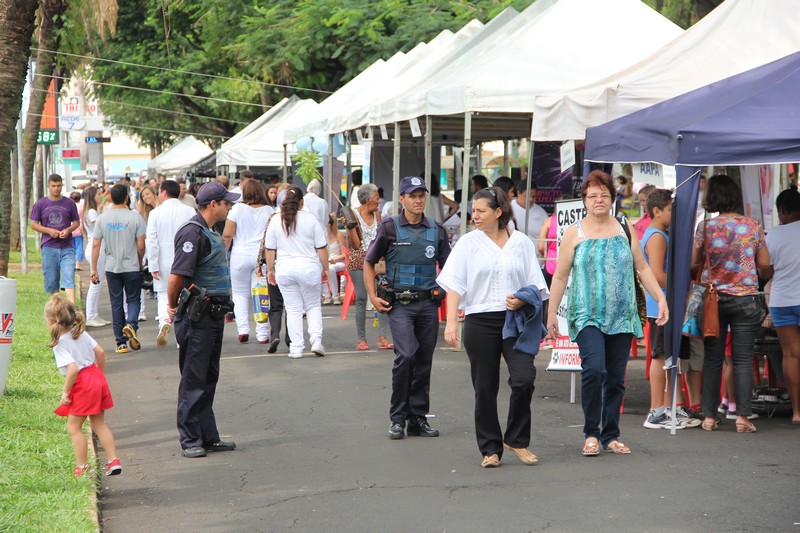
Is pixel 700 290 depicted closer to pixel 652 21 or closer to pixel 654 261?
pixel 654 261

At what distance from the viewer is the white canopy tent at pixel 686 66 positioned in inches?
396

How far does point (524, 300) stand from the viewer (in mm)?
7094

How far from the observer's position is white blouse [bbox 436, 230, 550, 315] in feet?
23.7

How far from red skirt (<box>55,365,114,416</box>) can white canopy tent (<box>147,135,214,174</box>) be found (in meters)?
40.3

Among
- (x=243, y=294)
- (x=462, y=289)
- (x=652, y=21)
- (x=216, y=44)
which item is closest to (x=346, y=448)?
(x=462, y=289)

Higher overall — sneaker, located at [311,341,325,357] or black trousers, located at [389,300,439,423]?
black trousers, located at [389,300,439,423]

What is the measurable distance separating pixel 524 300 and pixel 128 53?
3092 centimetres

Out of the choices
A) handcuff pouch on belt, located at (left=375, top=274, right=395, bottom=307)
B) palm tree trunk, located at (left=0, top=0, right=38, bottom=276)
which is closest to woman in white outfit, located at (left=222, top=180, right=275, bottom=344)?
palm tree trunk, located at (left=0, top=0, right=38, bottom=276)

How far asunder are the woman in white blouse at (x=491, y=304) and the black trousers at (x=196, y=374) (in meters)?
1.74

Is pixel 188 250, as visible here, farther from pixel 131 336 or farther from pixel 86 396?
pixel 131 336

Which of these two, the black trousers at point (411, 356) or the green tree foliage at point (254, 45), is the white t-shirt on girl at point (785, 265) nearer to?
the black trousers at point (411, 356)

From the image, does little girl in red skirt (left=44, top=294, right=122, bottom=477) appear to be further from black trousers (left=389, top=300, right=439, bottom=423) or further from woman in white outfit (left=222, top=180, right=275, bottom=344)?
woman in white outfit (left=222, top=180, right=275, bottom=344)

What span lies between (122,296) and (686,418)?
7231 millimetres

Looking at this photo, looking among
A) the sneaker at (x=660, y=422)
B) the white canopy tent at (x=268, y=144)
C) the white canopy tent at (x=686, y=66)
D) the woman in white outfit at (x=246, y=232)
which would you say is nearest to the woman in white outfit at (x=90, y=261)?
the woman in white outfit at (x=246, y=232)
